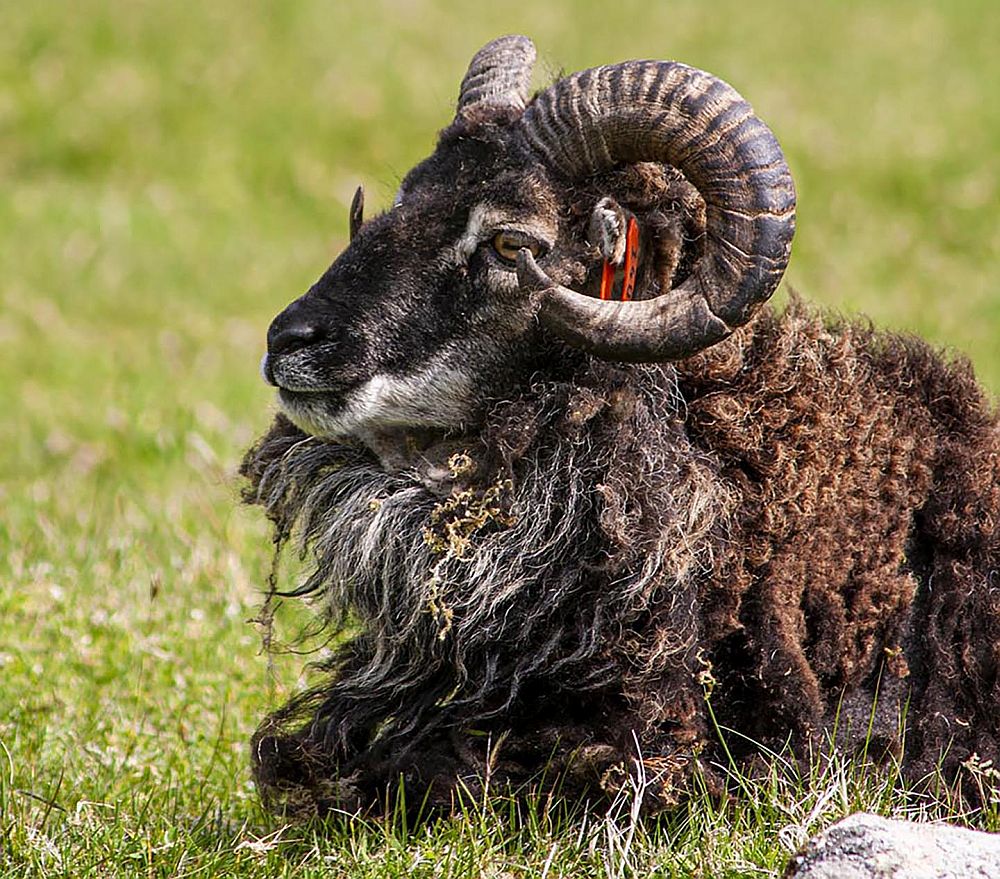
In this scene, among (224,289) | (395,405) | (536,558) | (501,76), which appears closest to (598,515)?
(536,558)

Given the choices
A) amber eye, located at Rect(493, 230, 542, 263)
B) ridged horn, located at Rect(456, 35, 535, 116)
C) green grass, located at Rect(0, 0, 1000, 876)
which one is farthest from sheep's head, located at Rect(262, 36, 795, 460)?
green grass, located at Rect(0, 0, 1000, 876)

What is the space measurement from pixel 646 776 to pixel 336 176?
1350cm

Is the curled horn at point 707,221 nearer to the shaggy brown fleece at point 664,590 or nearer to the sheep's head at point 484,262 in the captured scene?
the sheep's head at point 484,262

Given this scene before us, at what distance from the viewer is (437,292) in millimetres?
5035

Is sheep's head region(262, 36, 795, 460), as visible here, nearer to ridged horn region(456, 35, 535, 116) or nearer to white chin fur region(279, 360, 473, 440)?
white chin fur region(279, 360, 473, 440)

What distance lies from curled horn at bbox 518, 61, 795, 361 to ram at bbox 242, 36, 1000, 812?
0.08 feet

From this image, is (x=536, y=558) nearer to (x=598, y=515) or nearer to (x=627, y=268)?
(x=598, y=515)

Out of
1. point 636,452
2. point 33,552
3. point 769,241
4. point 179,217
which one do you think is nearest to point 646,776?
point 636,452

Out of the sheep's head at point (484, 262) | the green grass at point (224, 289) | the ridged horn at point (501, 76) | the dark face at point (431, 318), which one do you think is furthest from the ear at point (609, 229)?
the green grass at point (224, 289)

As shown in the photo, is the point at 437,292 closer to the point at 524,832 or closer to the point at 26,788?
the point at 524,832

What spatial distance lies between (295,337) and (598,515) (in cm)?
114

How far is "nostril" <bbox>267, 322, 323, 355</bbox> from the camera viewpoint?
4.99 meters

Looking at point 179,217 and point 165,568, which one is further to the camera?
point 179,217

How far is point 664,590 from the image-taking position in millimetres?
4883
